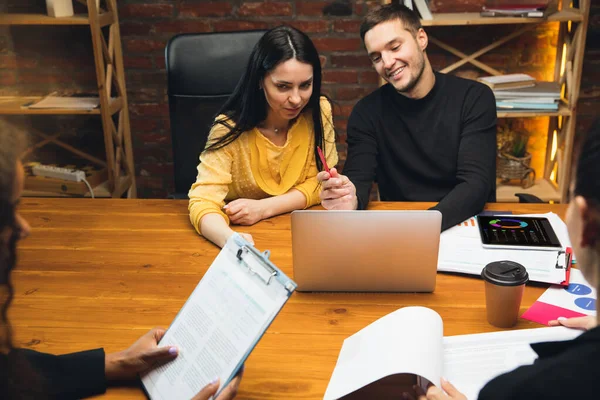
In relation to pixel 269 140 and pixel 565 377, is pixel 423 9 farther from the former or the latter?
pixel 565 377

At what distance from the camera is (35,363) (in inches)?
40.9

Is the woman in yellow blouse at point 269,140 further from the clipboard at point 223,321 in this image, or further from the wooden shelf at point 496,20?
the wooden shelf at point 496,20

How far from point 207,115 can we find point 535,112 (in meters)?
1.43

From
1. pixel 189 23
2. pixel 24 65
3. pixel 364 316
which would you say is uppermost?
pixel 189 23

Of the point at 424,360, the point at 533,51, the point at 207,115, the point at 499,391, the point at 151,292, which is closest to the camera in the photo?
the point at 499,391

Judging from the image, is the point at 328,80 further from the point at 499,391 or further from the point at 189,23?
the point at 499,391

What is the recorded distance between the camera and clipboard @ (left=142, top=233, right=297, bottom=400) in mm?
976

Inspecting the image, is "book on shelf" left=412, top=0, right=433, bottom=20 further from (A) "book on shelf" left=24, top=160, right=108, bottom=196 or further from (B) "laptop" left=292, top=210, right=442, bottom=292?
(A) "book on shelf" left=24, top=160, right=108, bottom=196

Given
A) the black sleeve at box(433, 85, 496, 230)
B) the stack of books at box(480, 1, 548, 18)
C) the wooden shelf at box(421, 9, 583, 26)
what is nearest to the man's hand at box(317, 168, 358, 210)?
the black sleeve at box(433, 85, 496, 230)

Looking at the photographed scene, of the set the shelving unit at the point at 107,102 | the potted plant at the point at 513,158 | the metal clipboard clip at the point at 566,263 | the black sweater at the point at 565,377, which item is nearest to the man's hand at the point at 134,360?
the black sweater at the point at 565,377

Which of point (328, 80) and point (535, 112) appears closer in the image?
point (535, 112)

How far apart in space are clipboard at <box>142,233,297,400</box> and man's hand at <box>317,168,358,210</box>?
1.78 feet

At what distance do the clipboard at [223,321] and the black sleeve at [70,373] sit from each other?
0.27 feet

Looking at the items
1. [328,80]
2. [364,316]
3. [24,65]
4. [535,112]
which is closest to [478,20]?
[535,112]
